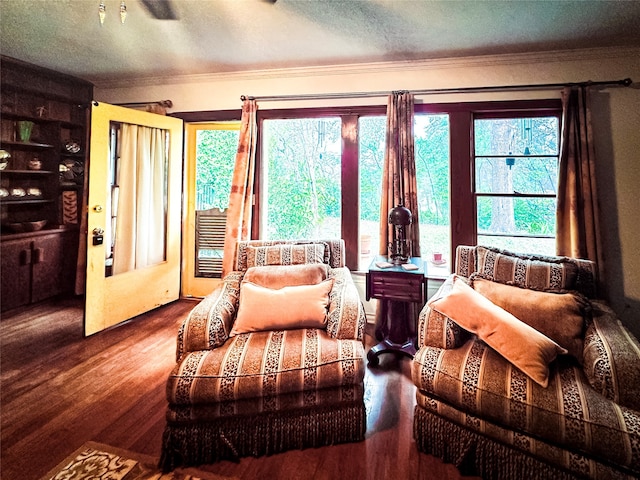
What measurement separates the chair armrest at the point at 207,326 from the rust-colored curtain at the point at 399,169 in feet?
4.71

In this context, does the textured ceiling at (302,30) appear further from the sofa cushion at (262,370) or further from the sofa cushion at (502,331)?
the sofa cushion at (262,370)

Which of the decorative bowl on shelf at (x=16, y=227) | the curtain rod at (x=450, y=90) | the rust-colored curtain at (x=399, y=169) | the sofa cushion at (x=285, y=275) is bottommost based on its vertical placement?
the sofa cushion at (x=285, y=275)

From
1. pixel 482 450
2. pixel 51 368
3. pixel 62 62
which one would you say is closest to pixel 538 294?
pixel 482 450

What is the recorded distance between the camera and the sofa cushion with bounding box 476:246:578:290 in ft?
5.75

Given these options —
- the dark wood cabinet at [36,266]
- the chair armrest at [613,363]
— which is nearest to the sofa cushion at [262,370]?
the chair armrest at [613,363]

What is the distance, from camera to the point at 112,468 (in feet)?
4.60

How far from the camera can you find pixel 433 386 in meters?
1.45

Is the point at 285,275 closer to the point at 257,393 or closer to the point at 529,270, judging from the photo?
the point at 257,393

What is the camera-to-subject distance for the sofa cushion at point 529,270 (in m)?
1.75

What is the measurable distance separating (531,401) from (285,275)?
54.8 inches

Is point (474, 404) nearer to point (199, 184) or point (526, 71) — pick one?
point (526, 71)

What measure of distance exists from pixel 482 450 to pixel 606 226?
2.30 meters

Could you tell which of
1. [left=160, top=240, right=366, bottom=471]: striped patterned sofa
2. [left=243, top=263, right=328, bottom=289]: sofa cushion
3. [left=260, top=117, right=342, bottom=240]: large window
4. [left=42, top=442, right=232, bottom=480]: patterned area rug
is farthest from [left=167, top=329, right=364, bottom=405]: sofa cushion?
[left=260, top=117, right=342, bottom=240]: large window

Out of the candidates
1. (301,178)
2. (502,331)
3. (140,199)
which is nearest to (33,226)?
(140,199)
